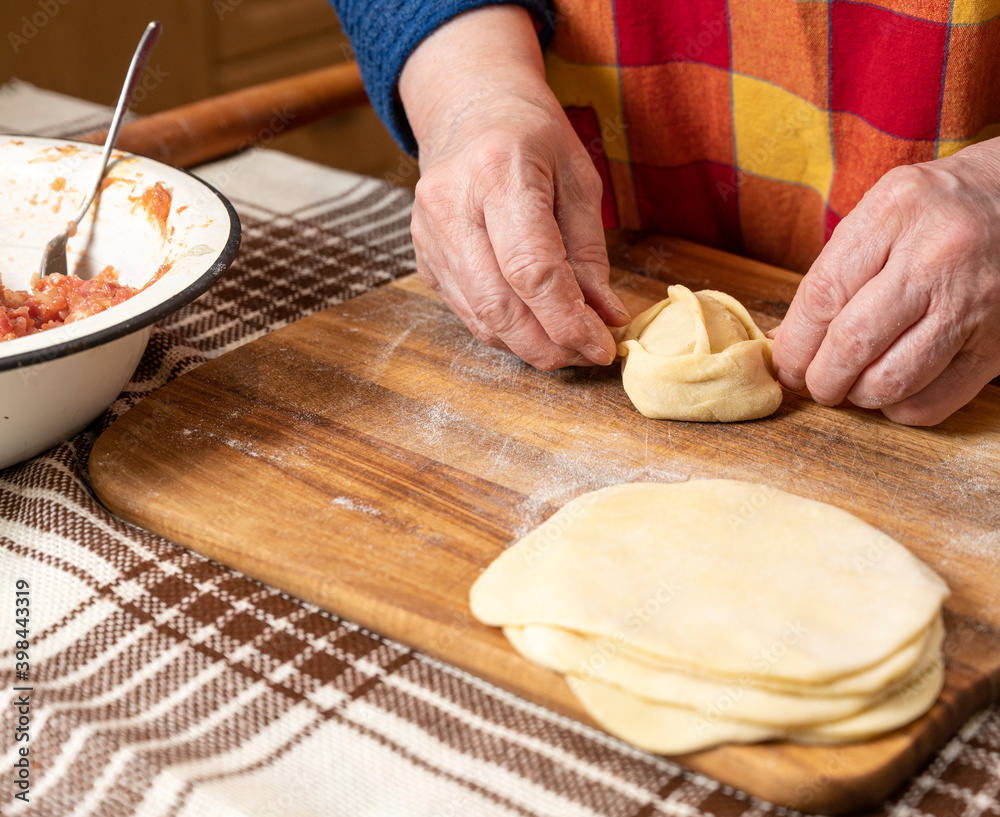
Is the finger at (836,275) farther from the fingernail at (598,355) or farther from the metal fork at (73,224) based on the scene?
the metal fork at (73,224)

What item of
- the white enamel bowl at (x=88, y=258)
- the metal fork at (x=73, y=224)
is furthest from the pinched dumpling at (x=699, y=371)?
the metal fork at (x=73, y=224)

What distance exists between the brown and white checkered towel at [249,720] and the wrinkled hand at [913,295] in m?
0.44

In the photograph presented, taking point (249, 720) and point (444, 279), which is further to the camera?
point (444, 279)

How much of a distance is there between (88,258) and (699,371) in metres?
0.89

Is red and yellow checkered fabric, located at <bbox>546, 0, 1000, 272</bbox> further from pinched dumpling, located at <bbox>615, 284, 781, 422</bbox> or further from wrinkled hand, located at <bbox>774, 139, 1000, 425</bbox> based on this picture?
pinched dumpling, located at <bbox>615, 284, 781, 422</bbox>

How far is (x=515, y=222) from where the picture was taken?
1191 millimetres

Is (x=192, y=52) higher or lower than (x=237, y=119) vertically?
lower

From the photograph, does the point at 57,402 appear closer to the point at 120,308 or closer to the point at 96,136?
the point at 120,308

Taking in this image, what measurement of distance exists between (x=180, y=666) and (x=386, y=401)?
482 millimetres

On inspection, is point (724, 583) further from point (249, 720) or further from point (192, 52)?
point (192, 52)

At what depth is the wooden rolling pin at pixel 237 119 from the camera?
1826 mm

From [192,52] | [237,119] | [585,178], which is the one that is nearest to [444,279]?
[585,178]

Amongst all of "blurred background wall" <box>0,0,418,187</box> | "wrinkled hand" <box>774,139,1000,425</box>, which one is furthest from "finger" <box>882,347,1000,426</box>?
"blurred background wall" <box>0,0,418,187</box>

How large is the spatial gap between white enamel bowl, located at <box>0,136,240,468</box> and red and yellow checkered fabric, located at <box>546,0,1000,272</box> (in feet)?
2.53
